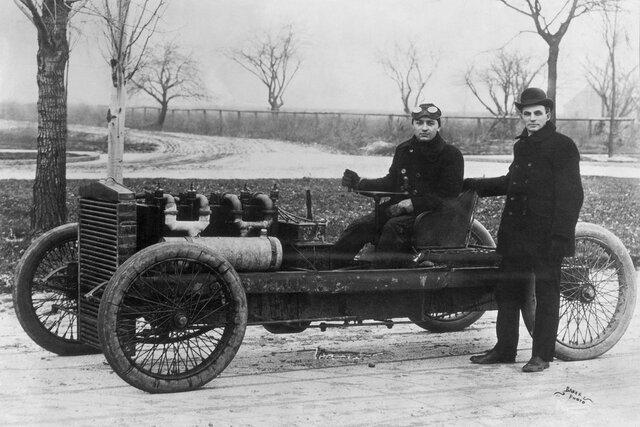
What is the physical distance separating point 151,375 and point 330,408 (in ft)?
3.04

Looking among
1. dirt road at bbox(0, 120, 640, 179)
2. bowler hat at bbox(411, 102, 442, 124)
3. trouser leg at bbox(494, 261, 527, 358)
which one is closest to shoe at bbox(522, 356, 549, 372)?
trouser leg at bbox(494, 261, 527, 358)

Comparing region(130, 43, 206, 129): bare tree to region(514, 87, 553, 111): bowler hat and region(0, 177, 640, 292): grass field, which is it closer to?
region(0, 177, 640, 292): grass field

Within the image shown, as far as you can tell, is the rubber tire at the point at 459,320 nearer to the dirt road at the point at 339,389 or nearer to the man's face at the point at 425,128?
the dirt road at the point at 339,389

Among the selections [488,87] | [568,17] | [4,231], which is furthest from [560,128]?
[4,231]

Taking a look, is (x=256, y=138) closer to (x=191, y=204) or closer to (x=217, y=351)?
(x=191, y=204)

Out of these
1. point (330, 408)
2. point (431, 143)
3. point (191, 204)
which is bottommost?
point (330, 408)

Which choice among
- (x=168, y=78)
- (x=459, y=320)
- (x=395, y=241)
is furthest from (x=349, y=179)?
(x=168, y=78)

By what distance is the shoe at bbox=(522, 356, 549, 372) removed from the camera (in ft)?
15.4

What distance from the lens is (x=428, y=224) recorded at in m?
A: 4.97

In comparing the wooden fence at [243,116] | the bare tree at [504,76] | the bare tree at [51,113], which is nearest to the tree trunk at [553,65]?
the bare tree at [504,76]

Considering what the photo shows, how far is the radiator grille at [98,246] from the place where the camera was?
428cm

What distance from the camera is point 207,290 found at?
13.8 feet

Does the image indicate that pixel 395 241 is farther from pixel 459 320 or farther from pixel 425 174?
pixel 459 320

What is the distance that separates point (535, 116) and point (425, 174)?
2.61ft
